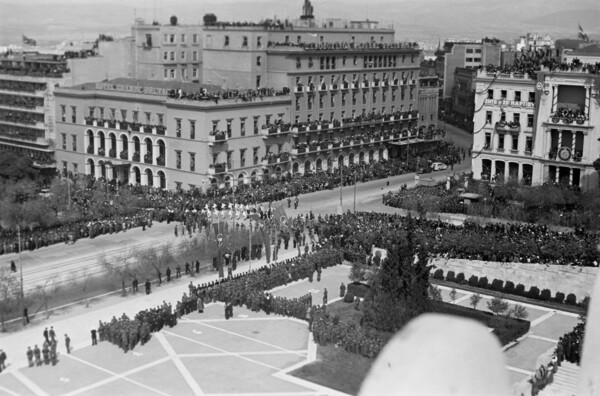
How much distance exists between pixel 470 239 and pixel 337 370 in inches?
681

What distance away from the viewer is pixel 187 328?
32.8m

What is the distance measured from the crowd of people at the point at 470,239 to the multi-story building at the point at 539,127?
11683mm

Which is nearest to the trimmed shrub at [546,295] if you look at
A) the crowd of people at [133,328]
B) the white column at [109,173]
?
the crowd of people at [133,328]

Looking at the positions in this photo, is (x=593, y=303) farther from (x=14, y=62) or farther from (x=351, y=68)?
(x=14, y=62)

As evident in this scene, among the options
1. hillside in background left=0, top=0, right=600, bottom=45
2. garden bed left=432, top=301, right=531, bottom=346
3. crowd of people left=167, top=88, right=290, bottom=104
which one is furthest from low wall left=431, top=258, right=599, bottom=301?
hillside in background left=0, top=0, right=600, bottom=45

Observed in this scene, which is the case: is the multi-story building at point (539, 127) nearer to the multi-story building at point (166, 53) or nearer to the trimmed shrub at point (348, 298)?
the trimmed shrub at point (348, 298)

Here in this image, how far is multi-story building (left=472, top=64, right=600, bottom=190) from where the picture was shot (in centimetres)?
5691

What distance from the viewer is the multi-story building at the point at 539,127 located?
56906mm

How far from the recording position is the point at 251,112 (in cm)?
6694

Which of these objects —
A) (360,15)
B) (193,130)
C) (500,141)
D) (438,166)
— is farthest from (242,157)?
(360,15)

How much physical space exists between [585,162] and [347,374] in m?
35.8

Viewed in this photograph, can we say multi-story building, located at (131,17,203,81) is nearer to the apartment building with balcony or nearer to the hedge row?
the apartment building with balcony

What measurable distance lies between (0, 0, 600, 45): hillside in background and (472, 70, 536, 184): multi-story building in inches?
1874

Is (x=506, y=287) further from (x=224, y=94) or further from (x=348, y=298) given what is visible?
(x=224, y=94)
